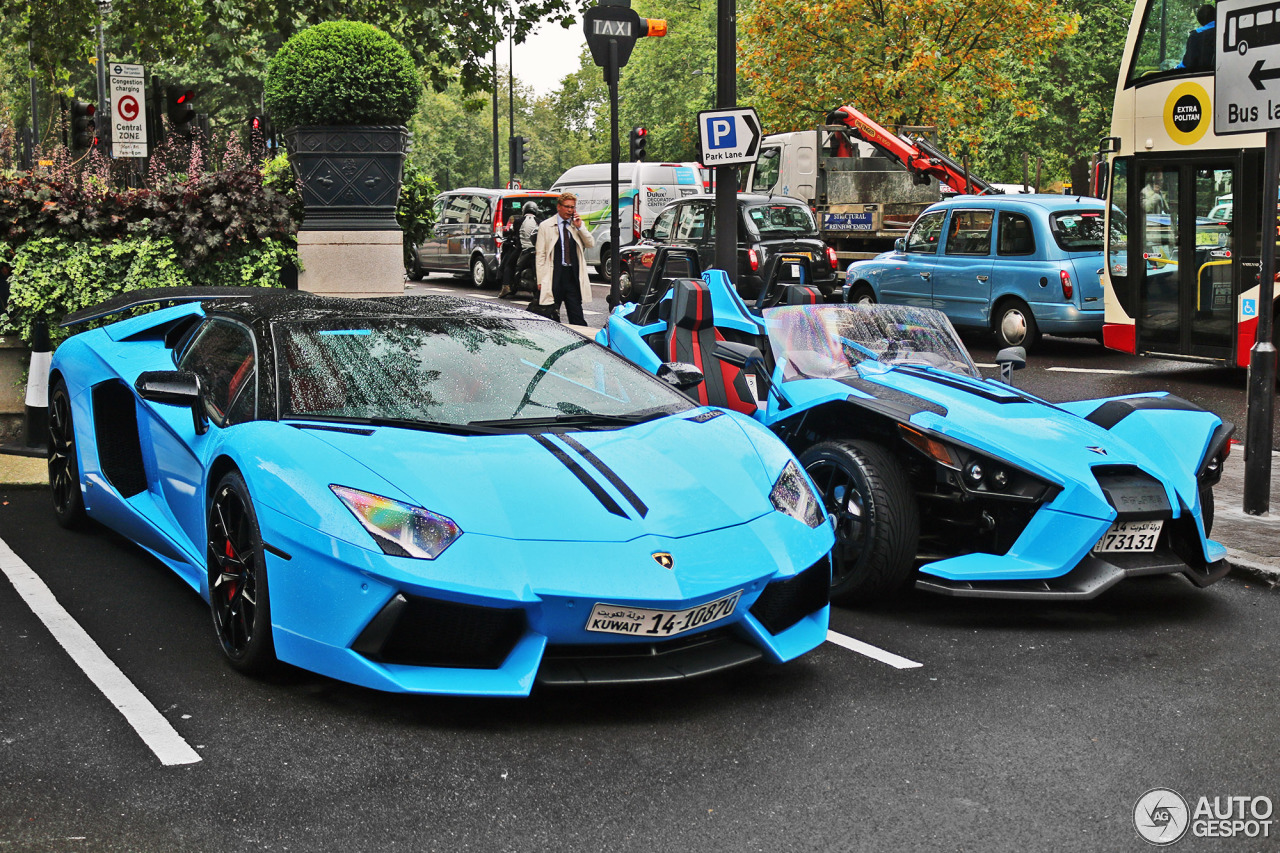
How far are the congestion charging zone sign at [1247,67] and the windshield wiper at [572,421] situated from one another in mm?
3802

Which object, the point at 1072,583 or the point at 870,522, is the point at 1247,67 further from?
the point at 870,522

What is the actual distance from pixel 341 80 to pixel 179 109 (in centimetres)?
924

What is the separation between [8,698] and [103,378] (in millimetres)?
2091

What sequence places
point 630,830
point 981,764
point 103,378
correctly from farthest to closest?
point 103,378 < point 981,764 < point 630,830

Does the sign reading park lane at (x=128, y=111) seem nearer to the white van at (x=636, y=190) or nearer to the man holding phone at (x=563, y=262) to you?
the man holding phone at (x=563, y=262)

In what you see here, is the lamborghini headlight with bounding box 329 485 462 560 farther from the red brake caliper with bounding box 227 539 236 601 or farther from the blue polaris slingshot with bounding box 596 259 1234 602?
the blue polaris slingshot with bounding box 596 259 1234 602

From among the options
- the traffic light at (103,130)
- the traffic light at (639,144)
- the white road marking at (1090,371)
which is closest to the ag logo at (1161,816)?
the white road marking at (1090,371)

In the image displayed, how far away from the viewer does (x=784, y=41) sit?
35.7m

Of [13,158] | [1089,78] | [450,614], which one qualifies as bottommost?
[450,614]

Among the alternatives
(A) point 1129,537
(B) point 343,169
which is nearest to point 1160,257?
(B) point 343,169

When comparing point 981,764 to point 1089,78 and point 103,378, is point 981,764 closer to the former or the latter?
point 103,378

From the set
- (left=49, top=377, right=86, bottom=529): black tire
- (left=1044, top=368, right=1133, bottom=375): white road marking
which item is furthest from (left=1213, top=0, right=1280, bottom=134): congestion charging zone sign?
(left=1044, top=368, right=1133, bottom=375): white road marking

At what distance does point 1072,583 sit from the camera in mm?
5020

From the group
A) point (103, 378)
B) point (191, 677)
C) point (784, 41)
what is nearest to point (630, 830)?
point (191, 677)
